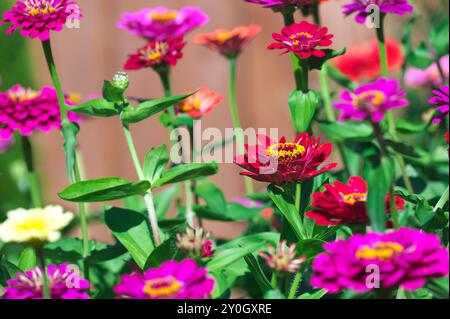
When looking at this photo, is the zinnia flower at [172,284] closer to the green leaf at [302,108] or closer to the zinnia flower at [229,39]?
the green leaf at [302,108]

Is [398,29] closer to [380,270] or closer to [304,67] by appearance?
[304,67]

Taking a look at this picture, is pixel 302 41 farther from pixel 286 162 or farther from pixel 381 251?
pixel 381 251

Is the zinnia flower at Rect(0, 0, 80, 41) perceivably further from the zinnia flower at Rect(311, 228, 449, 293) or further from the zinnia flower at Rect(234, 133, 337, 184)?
the zinnia flower at Rect(311, 228, 449, 293)

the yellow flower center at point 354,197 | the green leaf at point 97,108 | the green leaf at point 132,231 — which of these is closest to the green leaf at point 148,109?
the green leaf at point 97,108

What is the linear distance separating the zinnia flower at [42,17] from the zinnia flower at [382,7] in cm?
39

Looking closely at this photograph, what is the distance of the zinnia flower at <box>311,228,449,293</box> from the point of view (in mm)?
670

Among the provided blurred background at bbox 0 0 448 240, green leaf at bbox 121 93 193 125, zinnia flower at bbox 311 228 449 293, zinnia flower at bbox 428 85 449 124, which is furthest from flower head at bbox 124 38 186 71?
blurred background at bbox 0 0 448 240

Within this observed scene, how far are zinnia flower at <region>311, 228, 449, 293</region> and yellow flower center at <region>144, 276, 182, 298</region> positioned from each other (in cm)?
12

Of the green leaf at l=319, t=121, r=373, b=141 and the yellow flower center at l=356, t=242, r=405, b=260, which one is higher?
the green leaf at l=319, t=121, r=373, b=141

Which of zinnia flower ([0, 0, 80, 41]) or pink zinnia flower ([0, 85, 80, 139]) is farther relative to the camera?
pink zinnia flower ([0, 85, 80, 139])

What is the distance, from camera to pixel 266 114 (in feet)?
7.79

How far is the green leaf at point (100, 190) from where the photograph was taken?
881 mm

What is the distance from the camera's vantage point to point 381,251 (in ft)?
2.26

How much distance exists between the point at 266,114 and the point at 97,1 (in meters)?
0.62
